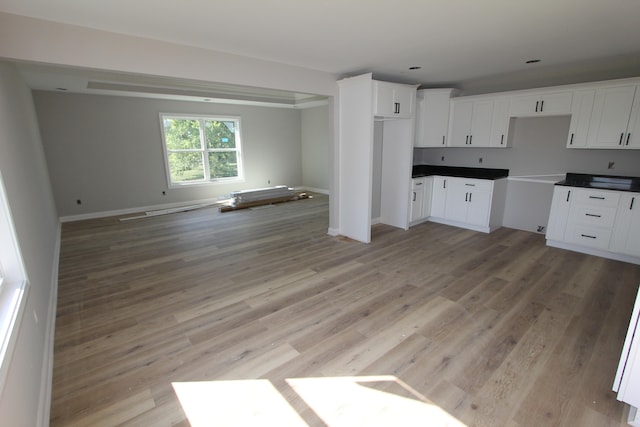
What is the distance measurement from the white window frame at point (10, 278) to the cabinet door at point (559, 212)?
5363 millimetres

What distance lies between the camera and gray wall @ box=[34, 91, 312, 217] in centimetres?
559

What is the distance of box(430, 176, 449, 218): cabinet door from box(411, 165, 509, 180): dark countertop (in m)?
0.19

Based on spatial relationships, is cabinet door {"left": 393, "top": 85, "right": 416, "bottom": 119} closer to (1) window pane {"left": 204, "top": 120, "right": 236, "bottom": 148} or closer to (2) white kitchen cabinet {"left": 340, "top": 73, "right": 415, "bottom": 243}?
(2) white kitchen cabinet {"left": 340, "top": 73, "right": 415, "bottom": 243}

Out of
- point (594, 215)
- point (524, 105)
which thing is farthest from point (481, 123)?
point (594, 215)

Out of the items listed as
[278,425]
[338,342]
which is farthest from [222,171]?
[278,425]

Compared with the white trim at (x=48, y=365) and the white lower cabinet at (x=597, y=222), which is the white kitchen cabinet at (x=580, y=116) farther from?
the white trim at (x=48, y=365)

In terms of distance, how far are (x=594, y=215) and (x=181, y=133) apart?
7.51 meters

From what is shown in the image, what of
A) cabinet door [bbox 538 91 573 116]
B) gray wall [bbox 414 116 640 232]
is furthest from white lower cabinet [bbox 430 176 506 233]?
cabinet door [bbox 538 91 573 116]

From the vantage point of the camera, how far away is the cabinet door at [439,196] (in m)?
5.32

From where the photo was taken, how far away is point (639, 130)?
12.1 feet

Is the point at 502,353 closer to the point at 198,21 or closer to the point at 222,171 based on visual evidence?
the point at 198,21

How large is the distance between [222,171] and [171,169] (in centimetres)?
121

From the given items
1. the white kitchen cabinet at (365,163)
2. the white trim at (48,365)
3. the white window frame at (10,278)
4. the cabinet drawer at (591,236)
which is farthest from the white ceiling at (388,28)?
the white trim at (48,365)

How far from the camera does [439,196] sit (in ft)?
17.7
